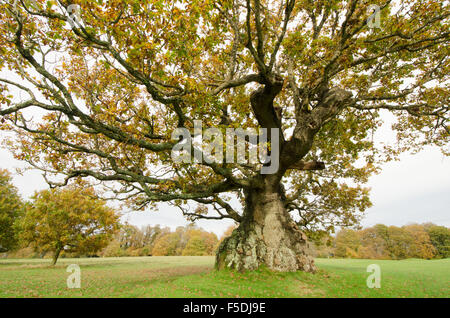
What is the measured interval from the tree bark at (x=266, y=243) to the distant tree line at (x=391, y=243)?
43094mm

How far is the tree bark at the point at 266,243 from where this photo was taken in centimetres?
936

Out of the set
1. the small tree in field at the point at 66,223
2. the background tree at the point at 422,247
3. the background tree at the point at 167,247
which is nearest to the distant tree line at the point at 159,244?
the background tree at the point at 167,247

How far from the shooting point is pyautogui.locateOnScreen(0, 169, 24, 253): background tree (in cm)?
2267

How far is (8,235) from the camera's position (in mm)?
23016

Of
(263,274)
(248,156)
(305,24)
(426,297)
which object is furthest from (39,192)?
(426,297)

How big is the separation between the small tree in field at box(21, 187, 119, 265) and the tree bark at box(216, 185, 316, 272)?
13.9m

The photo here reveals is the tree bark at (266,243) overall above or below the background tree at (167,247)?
above

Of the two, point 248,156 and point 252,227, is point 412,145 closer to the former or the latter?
point 248,156

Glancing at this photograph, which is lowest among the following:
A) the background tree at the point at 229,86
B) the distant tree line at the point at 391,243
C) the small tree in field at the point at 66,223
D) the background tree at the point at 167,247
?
the background tree at the point at 167,247

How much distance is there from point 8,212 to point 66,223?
11699 millimetres

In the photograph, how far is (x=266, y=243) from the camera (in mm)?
9875

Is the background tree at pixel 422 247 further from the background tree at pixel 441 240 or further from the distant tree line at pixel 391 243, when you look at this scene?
the background tree at pixel 441 240

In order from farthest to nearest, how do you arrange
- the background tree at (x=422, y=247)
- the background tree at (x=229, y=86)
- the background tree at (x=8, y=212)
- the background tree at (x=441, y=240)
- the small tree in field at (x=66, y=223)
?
the background tree at (x=422, y=247) → the background tree at (x=441, y=240) → the background tree at (x=8, y=212) → the small tree in field at (x=66, y=223) → the background tree at (x=229, y=86)

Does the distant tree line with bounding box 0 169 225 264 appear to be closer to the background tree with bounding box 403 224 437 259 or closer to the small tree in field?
the small tree in field
